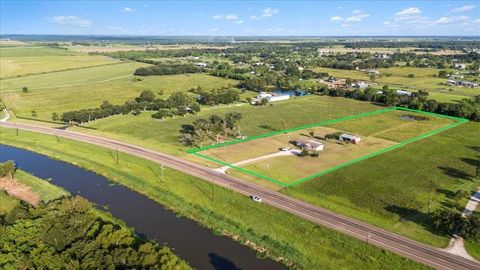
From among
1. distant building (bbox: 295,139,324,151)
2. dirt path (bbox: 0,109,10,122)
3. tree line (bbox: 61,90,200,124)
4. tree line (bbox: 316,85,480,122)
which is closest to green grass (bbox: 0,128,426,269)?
distant building (bbox: 295,139,324,151)

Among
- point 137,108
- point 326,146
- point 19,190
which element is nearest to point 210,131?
point 326,146

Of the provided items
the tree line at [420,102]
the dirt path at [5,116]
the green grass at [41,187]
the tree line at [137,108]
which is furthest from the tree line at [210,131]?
the tree line at [420,102]

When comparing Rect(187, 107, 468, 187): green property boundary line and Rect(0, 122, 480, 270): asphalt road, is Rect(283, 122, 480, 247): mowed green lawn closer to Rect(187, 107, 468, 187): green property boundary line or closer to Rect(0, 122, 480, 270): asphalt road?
Rect(187, 107, 468, 187): green property boundary line

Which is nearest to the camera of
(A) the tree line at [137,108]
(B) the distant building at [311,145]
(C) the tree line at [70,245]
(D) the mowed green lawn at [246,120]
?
(C) the tree line at [70,245]

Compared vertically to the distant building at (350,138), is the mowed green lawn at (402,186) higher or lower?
lower

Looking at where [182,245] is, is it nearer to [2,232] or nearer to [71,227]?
[71,227]

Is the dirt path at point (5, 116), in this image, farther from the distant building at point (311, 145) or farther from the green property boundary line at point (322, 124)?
the distant building at point (311, 145)

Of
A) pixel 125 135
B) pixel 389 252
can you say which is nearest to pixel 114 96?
pixel 125 135

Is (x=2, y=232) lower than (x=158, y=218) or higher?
higher
